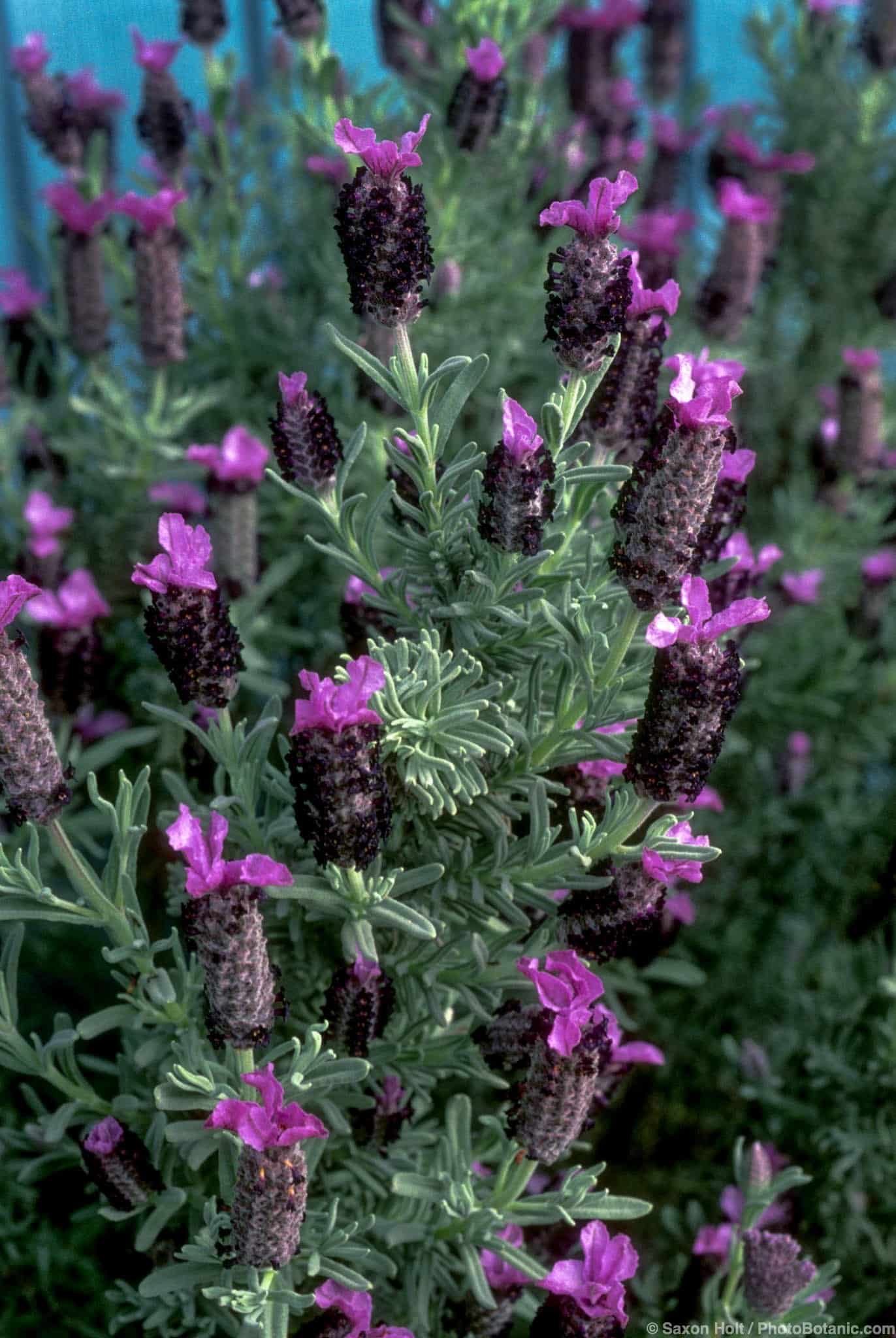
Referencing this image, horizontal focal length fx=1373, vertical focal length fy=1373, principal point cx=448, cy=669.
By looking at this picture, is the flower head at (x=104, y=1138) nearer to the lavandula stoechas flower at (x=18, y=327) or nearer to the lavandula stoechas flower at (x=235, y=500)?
the lavandula stoechas flower at (x=235, y=500)

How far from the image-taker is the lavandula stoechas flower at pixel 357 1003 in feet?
2.96

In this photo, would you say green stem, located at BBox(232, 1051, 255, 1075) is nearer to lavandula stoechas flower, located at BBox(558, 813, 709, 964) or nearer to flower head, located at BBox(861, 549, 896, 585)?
lavandula stoechas flower, located at BBox(558, 813, 709, 964)

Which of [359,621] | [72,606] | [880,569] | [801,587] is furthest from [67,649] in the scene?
[880,569]

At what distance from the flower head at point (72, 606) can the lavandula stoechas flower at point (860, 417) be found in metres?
0.91

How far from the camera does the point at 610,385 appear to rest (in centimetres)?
97

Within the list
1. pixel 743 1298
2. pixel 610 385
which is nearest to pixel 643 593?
pixel 610 385

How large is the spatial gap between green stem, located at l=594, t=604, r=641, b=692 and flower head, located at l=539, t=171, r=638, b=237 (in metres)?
0.23

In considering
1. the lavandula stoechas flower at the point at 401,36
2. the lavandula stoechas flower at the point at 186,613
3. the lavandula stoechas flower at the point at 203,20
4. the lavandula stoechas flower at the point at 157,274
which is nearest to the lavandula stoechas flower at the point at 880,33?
the lavandula stoechas flower at the point at 401,36

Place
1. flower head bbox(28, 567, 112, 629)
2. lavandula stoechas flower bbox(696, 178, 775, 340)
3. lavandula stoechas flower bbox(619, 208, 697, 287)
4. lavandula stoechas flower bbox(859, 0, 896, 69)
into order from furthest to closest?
lavandula stoechas flower bbox(859, 0, 896, 69) → lavandula stoechas flower bbox(696, 178, 775, 340) → lavandula stoechas flower bbox(619, 208, 697, 287) → flower head bbox(28, 567, 112, 629)

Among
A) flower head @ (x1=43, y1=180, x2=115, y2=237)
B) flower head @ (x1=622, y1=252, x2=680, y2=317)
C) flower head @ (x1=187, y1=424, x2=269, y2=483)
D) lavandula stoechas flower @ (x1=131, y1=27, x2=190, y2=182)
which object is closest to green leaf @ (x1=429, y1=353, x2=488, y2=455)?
flower head @ (x1=622, y1=252, x2=680, y2=317)

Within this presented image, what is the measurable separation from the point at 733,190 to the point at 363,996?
108cm

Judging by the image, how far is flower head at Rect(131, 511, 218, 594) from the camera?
845 millimetres

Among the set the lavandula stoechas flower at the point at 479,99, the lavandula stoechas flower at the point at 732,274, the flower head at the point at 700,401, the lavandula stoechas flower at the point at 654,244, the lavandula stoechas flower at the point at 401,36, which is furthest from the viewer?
Answer: the lavandula stoechas flower at the point at 401,36

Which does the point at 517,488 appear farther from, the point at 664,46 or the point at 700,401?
the point at 664,46
